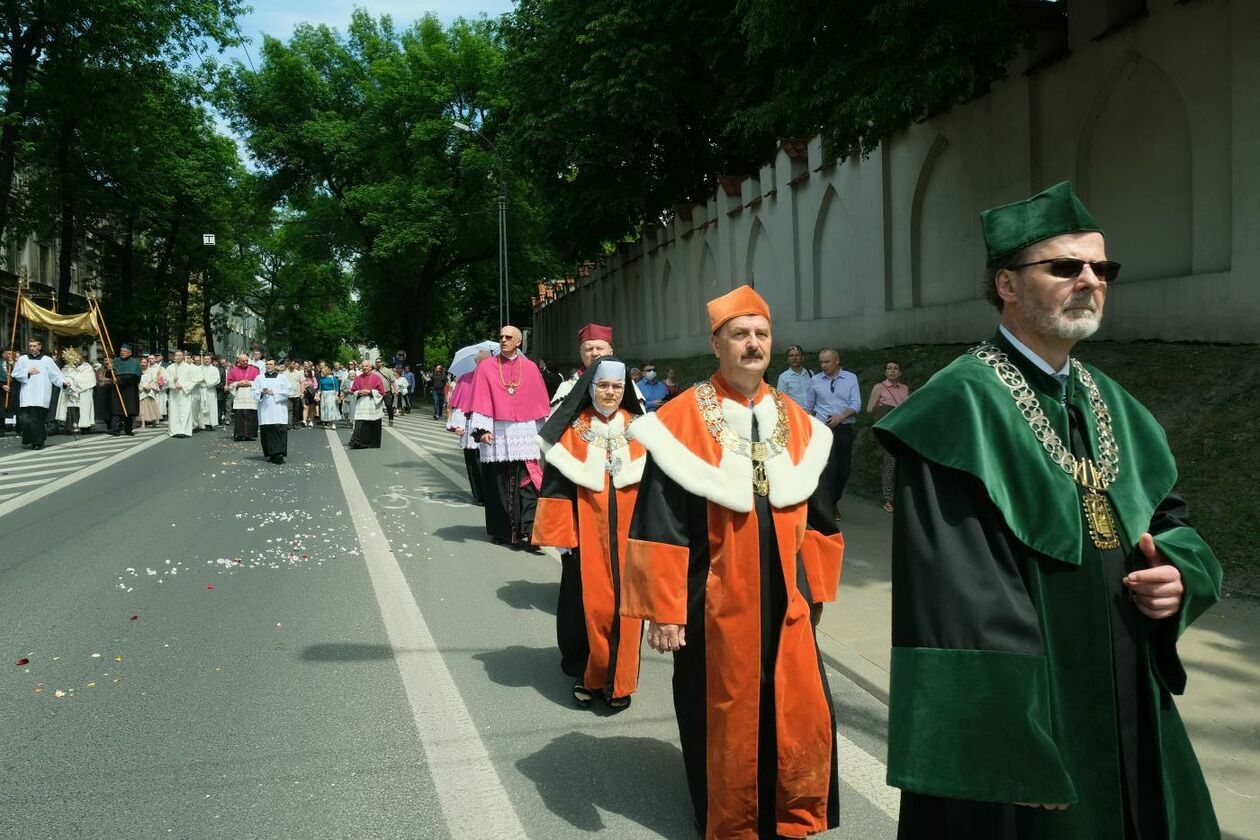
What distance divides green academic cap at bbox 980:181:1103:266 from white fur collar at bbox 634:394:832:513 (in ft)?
4.36

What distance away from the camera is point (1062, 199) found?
234 centimetres

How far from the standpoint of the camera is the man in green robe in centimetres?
212

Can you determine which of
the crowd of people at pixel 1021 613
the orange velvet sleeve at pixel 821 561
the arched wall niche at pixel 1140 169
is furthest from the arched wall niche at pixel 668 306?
the crowd of people at pixel 1021 613

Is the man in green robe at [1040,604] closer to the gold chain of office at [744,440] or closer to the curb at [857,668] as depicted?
the gold chain of office at [744,440]

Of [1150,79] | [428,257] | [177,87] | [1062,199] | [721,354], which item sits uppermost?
[177,87]

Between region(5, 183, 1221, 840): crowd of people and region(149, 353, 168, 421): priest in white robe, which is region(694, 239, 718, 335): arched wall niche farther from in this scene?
region(5, 183, 1221, 840): crowd of people

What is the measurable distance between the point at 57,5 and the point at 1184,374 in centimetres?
2858

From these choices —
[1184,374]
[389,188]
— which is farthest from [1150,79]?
[389,188]

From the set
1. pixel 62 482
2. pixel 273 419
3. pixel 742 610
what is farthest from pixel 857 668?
pixel 273 419

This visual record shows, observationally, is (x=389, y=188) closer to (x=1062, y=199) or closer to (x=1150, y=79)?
(x=1150, y=79)

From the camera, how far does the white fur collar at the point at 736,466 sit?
3.48m

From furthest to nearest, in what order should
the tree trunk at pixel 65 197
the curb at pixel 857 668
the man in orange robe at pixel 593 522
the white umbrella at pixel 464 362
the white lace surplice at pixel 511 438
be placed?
the tree trunk at pixel 65 197 < the white umbrella at pixel 464 362 < the white lace surplice at pixel 511 438 < the curb at pixel 857 668 < the man in orange robe at pixel 593 522

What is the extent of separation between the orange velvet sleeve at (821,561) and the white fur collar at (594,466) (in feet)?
6.09

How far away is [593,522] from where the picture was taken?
5.39m
